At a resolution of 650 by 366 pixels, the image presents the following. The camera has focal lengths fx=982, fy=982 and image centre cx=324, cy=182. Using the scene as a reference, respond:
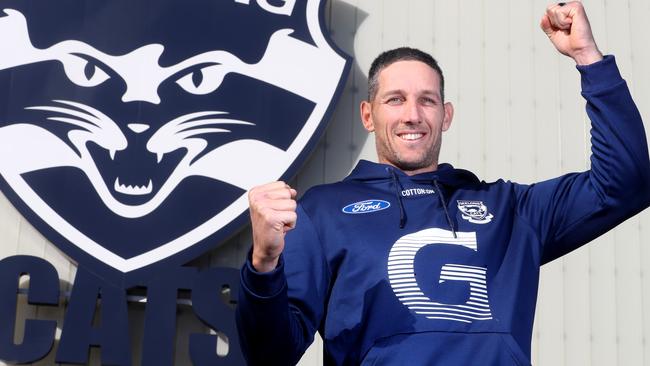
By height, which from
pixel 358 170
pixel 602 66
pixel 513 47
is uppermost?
pixel 513 47

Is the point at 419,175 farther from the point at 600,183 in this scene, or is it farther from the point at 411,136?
the point at 600,183

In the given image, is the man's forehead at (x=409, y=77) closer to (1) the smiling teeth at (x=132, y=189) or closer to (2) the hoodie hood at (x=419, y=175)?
(2) the hoodie hood at (x=419, y=175)

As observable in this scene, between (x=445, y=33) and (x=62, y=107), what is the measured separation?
1.76m

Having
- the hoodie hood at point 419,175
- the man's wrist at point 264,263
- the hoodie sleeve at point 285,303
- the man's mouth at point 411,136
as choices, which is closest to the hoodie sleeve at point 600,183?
the hoodie hood at point 419,175

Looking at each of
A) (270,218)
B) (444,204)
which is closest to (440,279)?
(444,204)

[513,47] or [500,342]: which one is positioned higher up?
[513,47]

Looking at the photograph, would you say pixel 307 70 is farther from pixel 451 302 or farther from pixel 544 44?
pixel 451 302

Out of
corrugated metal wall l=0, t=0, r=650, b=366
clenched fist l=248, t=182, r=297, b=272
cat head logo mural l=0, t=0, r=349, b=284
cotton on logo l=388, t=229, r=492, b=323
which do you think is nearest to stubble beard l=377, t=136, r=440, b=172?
cotton on logo l=388, t=229, r=492, b=323

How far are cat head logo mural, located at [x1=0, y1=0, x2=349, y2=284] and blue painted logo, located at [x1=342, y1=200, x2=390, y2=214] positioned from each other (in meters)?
2.03

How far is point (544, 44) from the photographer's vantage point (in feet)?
15.3

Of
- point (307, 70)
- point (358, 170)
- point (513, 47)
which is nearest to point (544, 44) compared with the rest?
point (513, 47)

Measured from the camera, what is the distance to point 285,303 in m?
1.64

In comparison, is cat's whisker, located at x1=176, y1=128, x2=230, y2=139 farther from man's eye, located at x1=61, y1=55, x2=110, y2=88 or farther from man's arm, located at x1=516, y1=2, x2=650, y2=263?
man's arm, located at x1=516, y1=2, x2=650, y2=263

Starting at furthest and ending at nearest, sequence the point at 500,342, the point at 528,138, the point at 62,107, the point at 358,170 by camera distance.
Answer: the point at 528,138
the point at 62,107
the point at 358,170
the point at 500,342
